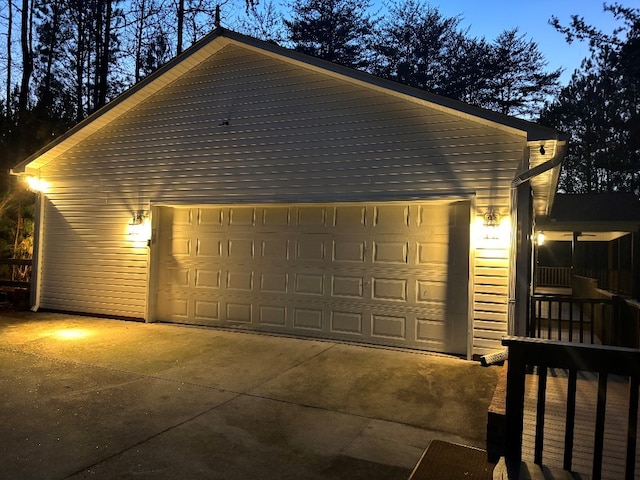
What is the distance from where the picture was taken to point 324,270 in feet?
22.9

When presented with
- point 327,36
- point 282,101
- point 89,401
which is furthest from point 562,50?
point 89,401

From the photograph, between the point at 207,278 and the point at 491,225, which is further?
the point at 207,278

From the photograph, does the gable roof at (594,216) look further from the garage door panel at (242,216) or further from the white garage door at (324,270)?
the garage door panel at (242,216)

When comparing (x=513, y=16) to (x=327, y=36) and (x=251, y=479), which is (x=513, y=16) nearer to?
(x=327, y=36)

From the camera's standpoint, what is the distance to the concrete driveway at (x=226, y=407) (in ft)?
10.2

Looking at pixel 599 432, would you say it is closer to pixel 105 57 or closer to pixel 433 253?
pixel 433 253

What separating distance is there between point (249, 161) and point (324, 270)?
216 centimetres

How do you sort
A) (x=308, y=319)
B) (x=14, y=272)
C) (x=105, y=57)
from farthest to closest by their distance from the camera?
(x=105, y=57)
(x=14, y=272)
(x=308, y=319)

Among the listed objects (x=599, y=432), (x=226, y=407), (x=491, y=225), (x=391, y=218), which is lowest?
(x=226, y=407)

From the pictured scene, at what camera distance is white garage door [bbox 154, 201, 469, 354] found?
6273mm

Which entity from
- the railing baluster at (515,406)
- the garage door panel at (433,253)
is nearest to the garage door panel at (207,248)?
the garage door panel at (433,253)

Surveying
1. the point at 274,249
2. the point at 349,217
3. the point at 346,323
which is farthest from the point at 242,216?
the point at 346,323

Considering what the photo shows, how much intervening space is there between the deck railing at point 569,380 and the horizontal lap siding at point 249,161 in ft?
10.8

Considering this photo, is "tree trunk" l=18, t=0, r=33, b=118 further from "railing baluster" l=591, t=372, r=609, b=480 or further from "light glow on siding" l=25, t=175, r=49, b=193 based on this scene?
"railing baluster" l=591, t=372, r=609, b=480
